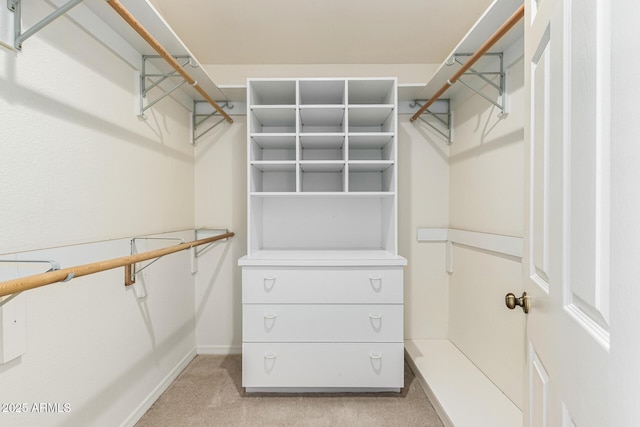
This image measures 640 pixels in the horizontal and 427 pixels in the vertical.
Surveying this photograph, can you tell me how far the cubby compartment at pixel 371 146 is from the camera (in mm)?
2197

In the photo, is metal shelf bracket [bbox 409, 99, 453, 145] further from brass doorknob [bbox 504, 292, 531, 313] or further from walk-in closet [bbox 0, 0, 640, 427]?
brass doorknob [bbox 504, 292, 531, 313]

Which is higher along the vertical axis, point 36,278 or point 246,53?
point 246,53

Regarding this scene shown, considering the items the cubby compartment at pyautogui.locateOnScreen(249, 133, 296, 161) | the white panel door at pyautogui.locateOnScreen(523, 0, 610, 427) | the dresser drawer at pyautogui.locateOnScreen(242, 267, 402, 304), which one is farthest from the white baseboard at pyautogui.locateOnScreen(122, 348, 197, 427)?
the white panel door at pyautogui.locateOnScreen(523, 0, 610, 427)

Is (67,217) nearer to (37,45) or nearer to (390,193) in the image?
(37,45)

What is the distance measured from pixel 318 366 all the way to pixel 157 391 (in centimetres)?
95

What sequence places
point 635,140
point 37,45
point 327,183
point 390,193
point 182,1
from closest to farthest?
point 635,140 → point 37,45 → point 182,1 → point 390,193 → point 327,183

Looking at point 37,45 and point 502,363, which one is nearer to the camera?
point 37,45

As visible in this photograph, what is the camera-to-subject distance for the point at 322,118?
7.86 feet

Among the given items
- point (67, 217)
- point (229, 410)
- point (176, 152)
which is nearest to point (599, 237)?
point (67, 217)

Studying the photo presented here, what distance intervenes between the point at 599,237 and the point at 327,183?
216cm

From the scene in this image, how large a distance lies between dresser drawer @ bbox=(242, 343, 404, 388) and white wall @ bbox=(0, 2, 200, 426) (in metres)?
0.60

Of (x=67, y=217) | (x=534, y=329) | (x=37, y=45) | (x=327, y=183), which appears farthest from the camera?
(x=327, y=183)

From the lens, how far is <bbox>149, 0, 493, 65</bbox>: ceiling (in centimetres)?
193

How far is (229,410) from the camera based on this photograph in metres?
1.91
